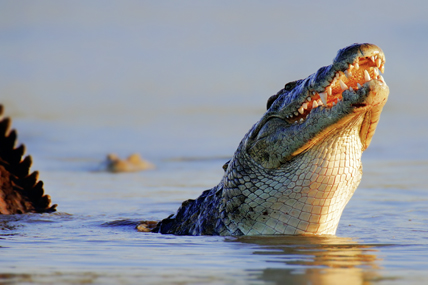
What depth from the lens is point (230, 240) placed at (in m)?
4.32

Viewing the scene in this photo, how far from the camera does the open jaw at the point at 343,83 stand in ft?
13.0

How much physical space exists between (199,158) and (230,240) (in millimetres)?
10061

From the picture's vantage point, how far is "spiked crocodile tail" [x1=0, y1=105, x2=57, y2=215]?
21.6ft

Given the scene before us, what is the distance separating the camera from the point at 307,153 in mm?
4402

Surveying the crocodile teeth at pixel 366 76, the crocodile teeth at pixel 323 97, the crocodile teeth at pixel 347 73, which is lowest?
the crocodile teeth at pixel 323 97

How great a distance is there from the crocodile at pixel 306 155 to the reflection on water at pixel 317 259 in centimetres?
23

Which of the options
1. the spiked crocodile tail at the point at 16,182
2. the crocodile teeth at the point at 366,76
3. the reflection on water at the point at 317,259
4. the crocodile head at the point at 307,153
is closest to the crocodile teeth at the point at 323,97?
the crocodile head at the point at 307,153

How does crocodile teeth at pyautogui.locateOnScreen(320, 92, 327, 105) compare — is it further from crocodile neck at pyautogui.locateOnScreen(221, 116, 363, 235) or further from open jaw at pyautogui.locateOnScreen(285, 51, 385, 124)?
crocodile neck at pyautogui.locateOnScreen(221, 116, 363, 235)

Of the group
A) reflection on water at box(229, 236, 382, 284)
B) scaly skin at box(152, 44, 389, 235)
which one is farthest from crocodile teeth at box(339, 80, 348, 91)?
reflection on water at box(229, 236, 382, 284)

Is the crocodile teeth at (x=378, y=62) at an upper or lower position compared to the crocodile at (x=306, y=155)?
upper

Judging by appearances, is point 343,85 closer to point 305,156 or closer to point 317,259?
point 305,156

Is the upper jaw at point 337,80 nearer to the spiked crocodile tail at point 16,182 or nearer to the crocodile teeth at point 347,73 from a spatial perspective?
the crocodile teeth at point 347,73

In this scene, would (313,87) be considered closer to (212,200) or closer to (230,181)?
(230,181)

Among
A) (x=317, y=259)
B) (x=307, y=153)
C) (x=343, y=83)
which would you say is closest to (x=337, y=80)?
(x=343, y=83)
